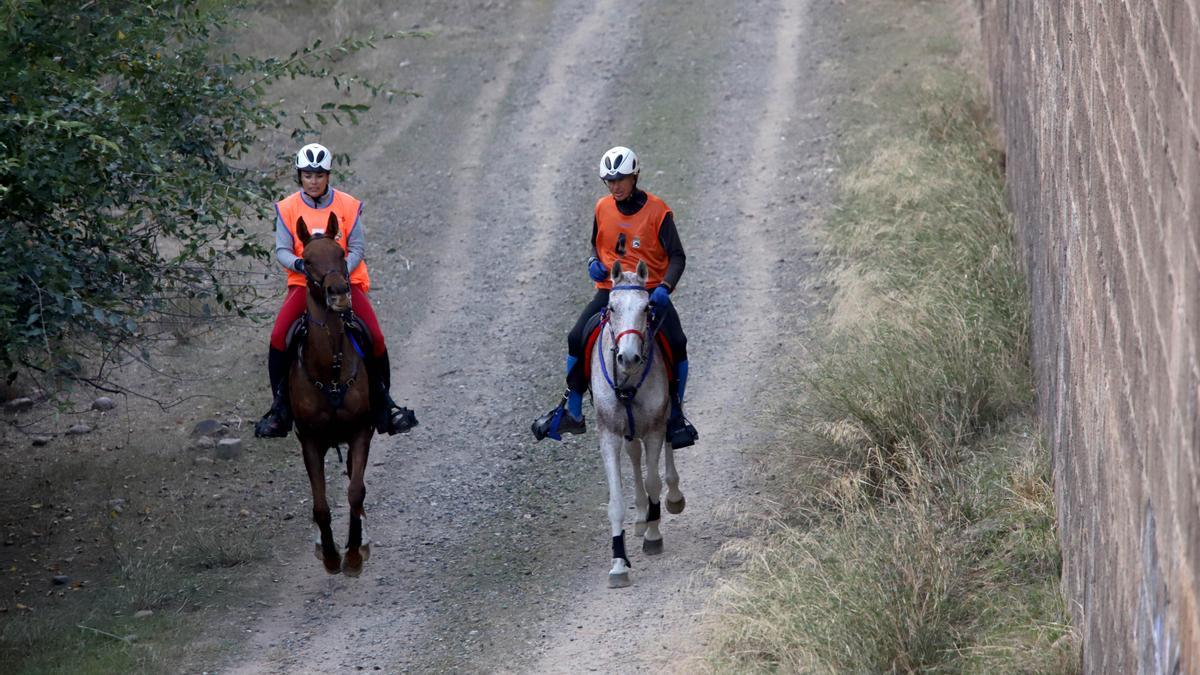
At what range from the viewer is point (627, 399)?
9562mm

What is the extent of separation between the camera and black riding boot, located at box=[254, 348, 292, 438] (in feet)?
32.7

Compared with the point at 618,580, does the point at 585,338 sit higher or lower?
higher

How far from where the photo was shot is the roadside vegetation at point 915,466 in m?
7.48

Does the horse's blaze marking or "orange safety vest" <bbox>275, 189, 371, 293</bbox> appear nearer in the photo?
the horse's blaze marking

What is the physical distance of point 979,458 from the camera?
391 inches

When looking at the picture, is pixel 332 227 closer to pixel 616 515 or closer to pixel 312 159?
pixel 312 159

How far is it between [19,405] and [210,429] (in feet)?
8.08

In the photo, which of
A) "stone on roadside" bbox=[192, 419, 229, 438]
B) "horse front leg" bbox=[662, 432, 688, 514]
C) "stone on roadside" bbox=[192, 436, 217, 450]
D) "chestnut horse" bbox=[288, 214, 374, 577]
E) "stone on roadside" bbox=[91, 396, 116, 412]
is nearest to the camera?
"chestnut horse" bbox=[288, 214, 374, 577]

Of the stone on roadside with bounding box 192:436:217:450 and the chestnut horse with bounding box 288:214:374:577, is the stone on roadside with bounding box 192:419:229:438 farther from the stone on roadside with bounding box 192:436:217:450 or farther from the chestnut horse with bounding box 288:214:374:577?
the chestnut horse with bounding box 288:214:374:577

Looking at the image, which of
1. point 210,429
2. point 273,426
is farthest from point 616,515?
point 210,429

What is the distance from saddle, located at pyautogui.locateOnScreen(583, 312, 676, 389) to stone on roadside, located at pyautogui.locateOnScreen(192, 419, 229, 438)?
199 inches

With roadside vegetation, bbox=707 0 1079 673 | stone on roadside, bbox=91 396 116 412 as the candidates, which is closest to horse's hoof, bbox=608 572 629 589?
roadside vegetation, bbox=707 0 1079 673

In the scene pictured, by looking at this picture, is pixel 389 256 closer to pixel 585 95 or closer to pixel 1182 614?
pixel 585 95

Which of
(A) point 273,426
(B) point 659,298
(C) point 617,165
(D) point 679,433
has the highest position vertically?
(C) point 617,165
